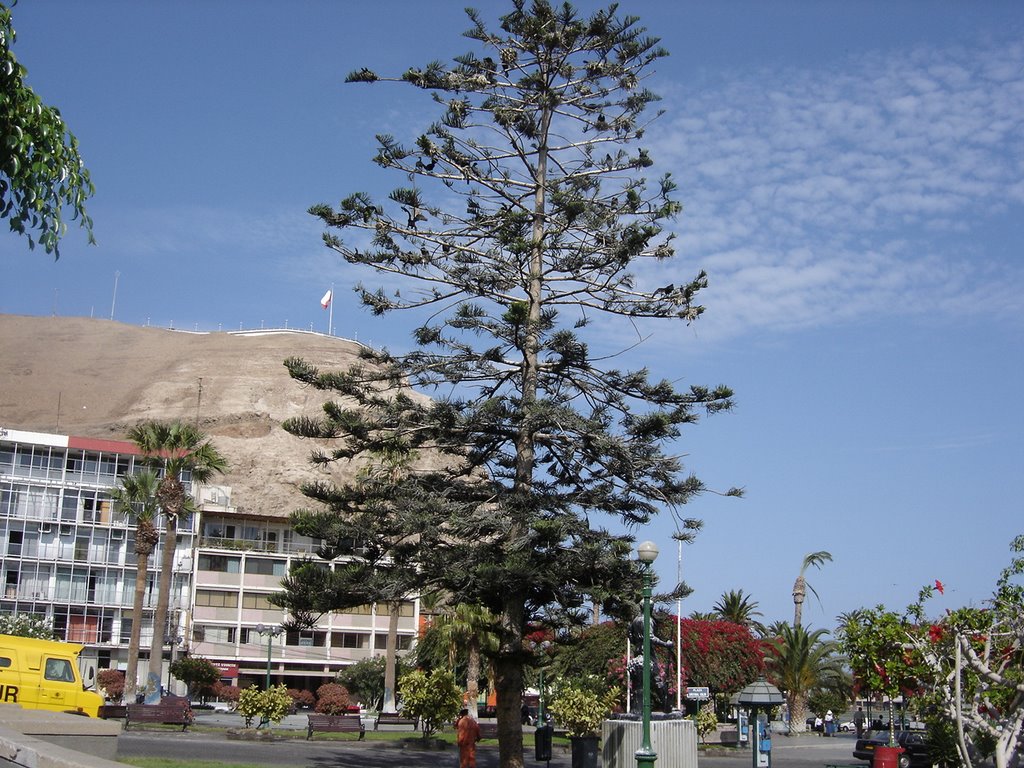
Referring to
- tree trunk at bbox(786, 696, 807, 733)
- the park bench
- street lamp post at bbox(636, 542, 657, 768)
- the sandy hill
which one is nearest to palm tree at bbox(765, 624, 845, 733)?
tree trunk at bbox(786, 696, 807, 733)

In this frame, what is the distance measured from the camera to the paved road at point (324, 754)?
20.8m

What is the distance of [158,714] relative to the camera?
30.5 meters

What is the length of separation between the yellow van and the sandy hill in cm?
8543

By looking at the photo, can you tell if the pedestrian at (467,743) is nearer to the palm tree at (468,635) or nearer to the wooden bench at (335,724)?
the wooden bench at (335,724)

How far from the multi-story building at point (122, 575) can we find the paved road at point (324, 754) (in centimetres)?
2753

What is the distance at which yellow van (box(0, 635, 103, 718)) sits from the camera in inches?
695

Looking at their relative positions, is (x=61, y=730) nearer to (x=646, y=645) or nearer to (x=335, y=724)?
(x=646, y=645)

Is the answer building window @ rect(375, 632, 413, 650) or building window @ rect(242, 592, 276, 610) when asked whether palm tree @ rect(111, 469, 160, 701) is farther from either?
building window @ rect(375, 632, 413, 650)

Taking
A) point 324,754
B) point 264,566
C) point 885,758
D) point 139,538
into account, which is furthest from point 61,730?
point 264,566

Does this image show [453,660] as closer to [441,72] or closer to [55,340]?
[441,72]

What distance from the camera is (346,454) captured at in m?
20.5

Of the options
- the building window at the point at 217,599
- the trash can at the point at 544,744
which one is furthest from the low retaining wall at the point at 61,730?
the building window at the point at 217,599

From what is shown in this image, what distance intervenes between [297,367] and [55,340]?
179 metres

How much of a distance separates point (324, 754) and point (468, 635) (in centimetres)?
1497
